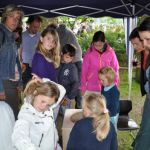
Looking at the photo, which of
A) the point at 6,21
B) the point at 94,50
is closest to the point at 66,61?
the point at 94,50

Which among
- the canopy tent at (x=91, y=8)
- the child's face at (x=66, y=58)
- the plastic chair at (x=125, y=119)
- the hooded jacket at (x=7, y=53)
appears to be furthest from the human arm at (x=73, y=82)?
the canopy tent at (x=91, y=8)

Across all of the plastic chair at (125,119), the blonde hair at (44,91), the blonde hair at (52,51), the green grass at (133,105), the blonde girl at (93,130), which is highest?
the blonde hair at (52,51)

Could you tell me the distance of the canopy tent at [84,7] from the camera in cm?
587

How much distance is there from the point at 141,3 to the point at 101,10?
3.07ft

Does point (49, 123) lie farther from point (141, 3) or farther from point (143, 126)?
point (141, 3)

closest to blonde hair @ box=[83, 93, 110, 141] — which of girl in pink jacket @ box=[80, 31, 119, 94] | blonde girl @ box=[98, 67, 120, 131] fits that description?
blonde girl @ box=[98, 67, 120, 131]

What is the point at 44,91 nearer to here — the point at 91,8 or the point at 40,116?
the point at 40,116

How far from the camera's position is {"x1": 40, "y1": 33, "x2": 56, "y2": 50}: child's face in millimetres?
3896

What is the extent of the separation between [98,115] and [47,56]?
51.4 inches

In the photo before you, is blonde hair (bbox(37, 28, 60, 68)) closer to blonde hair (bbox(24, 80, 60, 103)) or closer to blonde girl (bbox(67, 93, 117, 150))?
blonde hair (bbox(24, 80, 60, 103))

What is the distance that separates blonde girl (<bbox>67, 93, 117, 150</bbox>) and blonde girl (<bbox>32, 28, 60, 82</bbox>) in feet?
3.68

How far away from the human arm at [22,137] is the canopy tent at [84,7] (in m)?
3.34

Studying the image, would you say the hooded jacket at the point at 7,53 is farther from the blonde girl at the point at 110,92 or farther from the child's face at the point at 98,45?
the child's face at the point at 98,45

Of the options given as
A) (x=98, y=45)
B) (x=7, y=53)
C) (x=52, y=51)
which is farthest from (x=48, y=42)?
(x=98, y=45)
